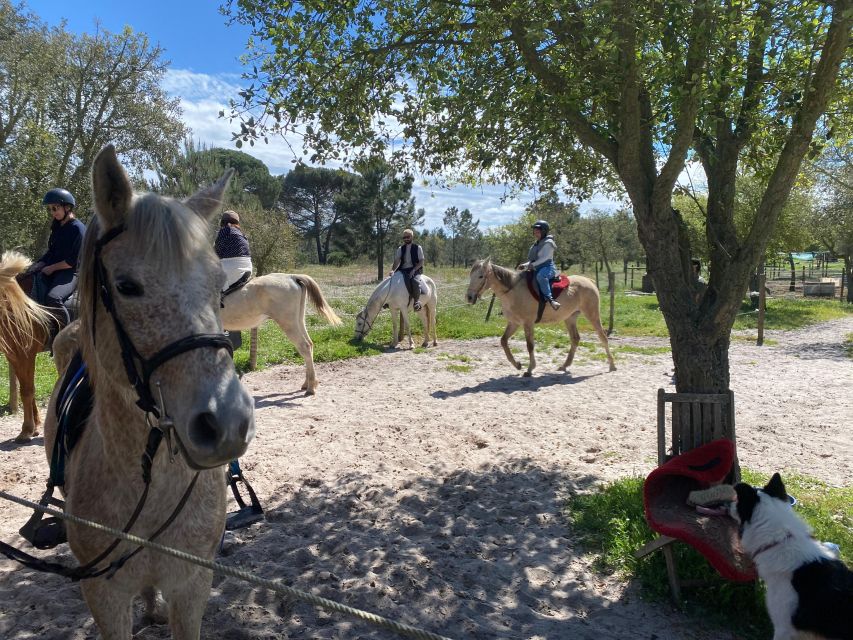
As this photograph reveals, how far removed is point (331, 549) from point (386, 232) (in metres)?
38.9

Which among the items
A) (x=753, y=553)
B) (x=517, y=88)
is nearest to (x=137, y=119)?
(x=517, y=88)

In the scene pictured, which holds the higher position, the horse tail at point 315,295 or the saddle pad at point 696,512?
the horse tail at point 315,295

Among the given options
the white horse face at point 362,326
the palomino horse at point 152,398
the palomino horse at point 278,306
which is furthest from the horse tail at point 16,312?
the white horse face at point 362,326

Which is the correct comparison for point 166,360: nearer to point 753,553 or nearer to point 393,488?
point 753,553

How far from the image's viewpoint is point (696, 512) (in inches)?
130

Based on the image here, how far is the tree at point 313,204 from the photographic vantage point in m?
57.0

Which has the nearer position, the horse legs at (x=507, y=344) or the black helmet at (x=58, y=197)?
the black helmet at (x=58, y=197)

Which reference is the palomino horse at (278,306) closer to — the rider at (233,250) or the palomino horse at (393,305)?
the rider at (233,250)

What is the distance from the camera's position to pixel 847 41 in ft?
10.6

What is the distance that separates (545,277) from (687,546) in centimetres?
690

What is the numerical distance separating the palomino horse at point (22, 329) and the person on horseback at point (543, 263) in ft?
25.6

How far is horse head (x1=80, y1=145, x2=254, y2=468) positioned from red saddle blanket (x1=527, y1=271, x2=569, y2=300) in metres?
8.88

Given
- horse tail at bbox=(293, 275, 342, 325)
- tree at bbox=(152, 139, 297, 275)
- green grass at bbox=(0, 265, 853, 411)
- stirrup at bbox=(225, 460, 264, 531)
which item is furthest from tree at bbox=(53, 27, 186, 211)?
stirrup at bbox=(225, 460, 264, 531)

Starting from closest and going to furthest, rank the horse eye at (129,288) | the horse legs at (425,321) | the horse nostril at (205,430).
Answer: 1. the horse nostril at (205,430)
2. the horse eye at (129,288)
3. the horse legs at (425,321)
